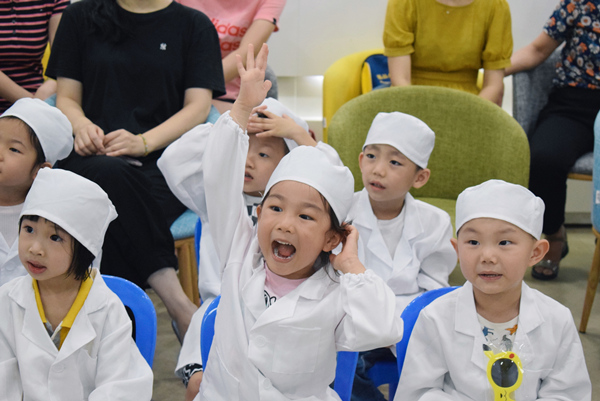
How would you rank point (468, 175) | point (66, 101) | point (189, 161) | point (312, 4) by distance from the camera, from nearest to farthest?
1. point (189, 161)
2. point (66, 101)
3. point (468, 175)
4. point (312, 4)

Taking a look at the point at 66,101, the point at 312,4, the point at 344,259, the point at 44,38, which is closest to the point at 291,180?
the point at 344,259

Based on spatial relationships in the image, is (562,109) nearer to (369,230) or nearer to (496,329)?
(369,230)

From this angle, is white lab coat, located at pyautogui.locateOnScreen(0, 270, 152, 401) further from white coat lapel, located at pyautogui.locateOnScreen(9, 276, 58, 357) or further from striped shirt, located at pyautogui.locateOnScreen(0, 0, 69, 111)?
striped shirt, located at pyautogui.locateOnScreen(0, 0, 69, 111)

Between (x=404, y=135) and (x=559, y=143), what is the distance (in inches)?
54.1

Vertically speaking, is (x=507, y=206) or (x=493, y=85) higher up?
(x=507, y=206)

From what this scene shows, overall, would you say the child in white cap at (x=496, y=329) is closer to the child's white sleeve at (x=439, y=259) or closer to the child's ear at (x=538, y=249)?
the child's ear at (x=538, y=249)

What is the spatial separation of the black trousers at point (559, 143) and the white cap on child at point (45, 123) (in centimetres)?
223

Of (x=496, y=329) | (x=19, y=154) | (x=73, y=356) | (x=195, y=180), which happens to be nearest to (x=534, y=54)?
(x=195, y=180)

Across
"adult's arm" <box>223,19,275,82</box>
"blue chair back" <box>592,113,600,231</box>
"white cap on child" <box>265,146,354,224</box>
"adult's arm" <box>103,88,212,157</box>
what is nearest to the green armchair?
"blue chair back" <box>592,113,600,231</box>

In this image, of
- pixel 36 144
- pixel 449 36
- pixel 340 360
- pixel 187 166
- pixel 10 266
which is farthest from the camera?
pixel 449 36

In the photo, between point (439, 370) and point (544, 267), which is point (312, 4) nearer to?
point (544, 267)

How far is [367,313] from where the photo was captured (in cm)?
149

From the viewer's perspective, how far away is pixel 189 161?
7.28 feet

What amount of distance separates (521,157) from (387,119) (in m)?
0.72
